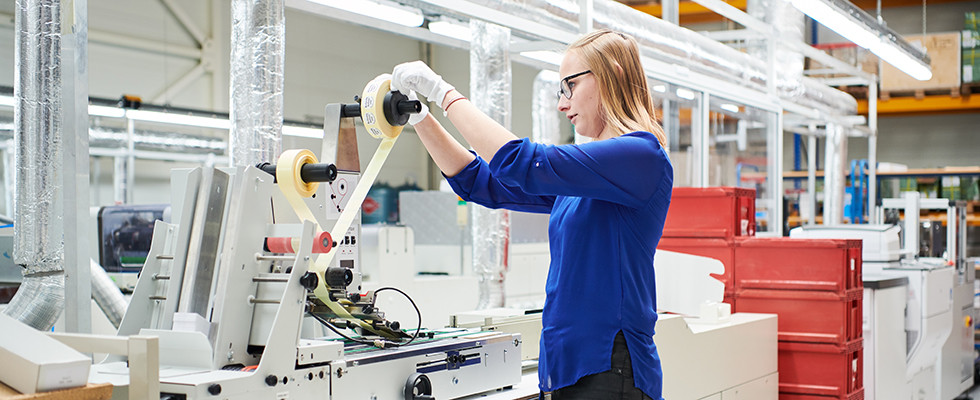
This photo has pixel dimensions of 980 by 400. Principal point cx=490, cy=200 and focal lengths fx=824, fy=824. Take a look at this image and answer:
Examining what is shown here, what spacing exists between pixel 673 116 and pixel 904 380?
2.08m

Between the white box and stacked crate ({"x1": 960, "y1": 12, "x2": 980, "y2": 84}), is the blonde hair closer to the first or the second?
the white box

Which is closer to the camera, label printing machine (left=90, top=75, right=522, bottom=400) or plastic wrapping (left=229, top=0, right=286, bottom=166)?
label printing machine (left=90, top=75, right=522, bottom=400)

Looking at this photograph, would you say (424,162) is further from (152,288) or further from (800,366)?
(152,288)

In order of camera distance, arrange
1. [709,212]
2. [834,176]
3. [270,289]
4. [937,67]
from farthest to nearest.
→ [937,67] < [834,176] < [709,212] < [270,289]

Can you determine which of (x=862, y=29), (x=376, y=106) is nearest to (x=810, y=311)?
(x=862, y=29)

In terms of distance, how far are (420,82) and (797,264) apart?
8.82 ft

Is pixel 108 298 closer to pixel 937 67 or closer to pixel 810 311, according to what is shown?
pixel 810 311

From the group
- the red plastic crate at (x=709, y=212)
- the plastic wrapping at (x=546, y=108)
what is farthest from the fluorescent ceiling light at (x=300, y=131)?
the red plastic crate at (x=709, y=212)

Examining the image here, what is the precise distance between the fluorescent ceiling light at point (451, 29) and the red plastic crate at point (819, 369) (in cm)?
220

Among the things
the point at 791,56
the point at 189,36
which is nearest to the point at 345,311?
the point at 791,56

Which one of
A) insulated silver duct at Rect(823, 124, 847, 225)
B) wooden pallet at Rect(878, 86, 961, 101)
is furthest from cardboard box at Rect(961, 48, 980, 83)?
insulated silver duct at Rect(823, 124, 847, 225)

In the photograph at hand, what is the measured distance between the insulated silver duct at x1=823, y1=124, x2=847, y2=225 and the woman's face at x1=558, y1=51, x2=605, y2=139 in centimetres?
693

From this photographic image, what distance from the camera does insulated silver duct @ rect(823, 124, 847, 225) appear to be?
7.96 m

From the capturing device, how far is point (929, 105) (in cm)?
967
